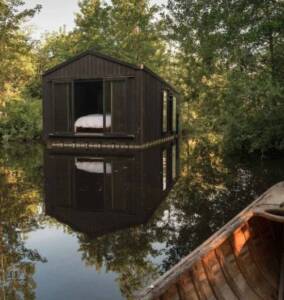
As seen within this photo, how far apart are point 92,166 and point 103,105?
6863 millimetres

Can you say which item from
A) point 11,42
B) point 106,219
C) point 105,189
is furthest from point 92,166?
point 11,42

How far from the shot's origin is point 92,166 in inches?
531

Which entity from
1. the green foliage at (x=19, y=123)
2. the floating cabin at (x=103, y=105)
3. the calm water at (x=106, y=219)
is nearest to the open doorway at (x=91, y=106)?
the floating cabin at (x=103, y=105)

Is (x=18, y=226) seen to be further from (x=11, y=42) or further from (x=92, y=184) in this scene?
(x=11, y=42)

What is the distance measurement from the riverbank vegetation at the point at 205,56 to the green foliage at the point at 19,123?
2.8 inches

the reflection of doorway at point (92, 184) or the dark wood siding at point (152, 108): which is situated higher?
the dark wood siding at point (152, 108)

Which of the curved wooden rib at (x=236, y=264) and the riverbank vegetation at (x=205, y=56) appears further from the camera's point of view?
the riverbank vegetation at (x=205, y=56)

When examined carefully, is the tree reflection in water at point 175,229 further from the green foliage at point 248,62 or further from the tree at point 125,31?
the tree at point 125,31

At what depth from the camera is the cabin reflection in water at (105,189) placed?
7.18 metres

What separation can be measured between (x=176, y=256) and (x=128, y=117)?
14.2 m

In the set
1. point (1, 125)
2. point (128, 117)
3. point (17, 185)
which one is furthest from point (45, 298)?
point (1, 125)

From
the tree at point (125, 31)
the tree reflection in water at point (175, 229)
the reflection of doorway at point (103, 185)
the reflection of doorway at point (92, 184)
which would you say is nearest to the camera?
the tree reflection in water at point (175, 229)

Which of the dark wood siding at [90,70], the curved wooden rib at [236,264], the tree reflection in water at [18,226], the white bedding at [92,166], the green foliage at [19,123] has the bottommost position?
the tree reflection in water at [18,226]

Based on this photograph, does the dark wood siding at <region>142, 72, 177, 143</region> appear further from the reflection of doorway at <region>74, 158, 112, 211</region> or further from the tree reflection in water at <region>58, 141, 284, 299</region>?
the tree reflection in water at <region>58, 141, 284, 299</region>
